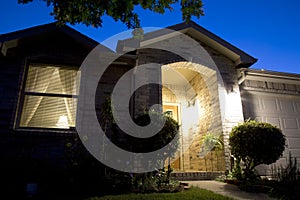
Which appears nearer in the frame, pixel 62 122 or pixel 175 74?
pixel 62 122

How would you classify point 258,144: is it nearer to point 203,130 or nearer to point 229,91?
point 229,91

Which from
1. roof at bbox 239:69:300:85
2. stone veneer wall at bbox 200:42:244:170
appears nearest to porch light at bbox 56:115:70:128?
stone veneer wall at bbox 200:42:244:170

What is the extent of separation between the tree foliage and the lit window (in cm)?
273

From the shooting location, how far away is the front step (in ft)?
19.1

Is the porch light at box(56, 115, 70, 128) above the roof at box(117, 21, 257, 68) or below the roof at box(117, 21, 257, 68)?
below

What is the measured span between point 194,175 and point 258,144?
2.06 metres

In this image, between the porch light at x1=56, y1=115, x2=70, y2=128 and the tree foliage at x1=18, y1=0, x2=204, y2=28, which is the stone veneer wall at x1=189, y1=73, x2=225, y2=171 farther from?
the porch light at x1=56, y1=115, x2=70, y2=128

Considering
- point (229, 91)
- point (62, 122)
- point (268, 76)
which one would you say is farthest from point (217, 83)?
point (62, 122)

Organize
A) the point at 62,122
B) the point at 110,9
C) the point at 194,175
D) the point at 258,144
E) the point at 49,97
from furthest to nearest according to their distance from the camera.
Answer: the point at 194,175 < the point at 49,97 < the point at 62,122 < the point at 258,144 < the point at 110,9

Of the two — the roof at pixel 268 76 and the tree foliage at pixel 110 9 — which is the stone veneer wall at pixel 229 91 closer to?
the roof at pixel 268 76

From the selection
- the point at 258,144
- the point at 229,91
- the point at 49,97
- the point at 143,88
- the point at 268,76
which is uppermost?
the point at 268,76

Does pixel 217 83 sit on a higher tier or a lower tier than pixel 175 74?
lower

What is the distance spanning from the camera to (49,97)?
590 cm

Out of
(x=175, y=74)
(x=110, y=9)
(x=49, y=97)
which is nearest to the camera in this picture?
(x=110, y=9)
